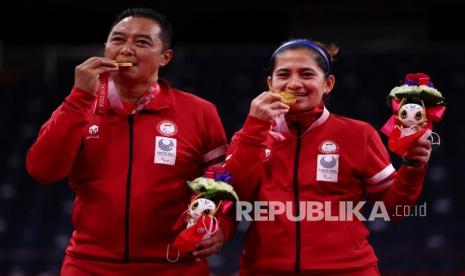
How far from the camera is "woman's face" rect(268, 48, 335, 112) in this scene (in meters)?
3.17

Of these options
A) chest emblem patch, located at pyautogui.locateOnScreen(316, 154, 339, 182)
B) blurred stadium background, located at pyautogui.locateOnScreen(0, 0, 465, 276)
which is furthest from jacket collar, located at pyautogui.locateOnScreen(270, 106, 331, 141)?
blurred stadium background, located at pyautogui.locateOnScreen(0, 0, 465, 276)

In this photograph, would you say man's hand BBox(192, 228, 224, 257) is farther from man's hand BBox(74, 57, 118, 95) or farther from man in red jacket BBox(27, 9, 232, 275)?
man's hand BBox(74, 57, 118, 95)

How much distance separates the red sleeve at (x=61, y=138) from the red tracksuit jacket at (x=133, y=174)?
0.7 inches

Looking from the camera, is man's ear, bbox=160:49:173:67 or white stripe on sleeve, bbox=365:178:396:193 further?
man's ear, bbox=160:49:173:67

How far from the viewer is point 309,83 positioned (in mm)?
3182

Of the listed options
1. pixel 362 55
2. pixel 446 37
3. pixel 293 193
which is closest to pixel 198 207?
pixel 293 193

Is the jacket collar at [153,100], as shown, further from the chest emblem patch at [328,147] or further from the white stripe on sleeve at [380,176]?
the white stripe on sleeve at [380,176]

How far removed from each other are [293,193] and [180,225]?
1.32 ft

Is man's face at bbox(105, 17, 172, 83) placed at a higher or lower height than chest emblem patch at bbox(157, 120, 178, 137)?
higher

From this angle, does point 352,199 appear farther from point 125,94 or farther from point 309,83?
point 125,94

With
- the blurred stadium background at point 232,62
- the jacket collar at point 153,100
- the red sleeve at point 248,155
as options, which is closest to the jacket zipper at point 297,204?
the red sleeve at point 248,155

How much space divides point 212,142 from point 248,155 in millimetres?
289

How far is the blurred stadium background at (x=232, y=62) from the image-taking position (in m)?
7.64
